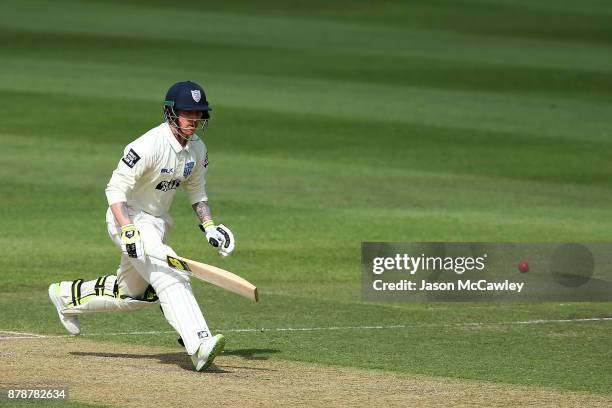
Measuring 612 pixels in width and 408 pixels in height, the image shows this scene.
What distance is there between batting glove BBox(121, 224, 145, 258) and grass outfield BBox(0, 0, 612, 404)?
112 cm

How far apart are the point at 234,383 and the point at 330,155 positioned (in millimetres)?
9604

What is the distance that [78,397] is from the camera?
283 inches

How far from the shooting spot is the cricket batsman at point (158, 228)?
809 cm

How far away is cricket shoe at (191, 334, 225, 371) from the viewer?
787 cm

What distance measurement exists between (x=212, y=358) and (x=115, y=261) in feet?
14.0

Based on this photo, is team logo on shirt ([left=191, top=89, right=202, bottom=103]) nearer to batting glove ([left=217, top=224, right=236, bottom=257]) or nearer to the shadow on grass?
batting glove ([left=217, top=224, right=236, bottom=257])

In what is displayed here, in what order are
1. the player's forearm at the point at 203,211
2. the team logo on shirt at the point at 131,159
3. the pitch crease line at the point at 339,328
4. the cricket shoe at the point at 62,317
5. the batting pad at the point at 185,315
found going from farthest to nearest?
the pitch crease line at the point at 339,328, the cricket shoe at the point at 62,317, the player's forearm at the point at 203,211, the team logo on shirt at the point at 131,159, the batting pad at the point at 185,315

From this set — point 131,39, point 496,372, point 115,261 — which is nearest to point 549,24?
point 131,39

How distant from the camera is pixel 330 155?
17188 millimetres

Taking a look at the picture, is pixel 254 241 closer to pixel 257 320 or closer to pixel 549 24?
pixel 257 320

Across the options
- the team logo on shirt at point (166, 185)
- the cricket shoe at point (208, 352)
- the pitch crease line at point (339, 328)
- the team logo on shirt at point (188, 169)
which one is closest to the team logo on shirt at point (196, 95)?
the team logo on shirt at point (188, 169)

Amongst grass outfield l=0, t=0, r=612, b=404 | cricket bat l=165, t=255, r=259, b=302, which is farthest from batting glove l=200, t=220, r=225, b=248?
grass outfield l=0, t=0, r=612, b=404

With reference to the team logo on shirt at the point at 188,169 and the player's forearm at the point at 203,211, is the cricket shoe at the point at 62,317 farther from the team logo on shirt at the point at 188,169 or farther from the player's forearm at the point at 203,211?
the team logo on shirt at the point at 188,169

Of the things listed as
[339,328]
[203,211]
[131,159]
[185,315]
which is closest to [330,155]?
[339,328]
